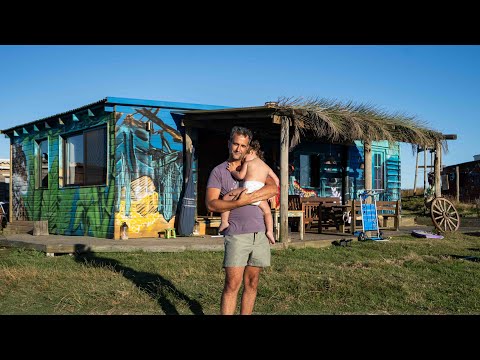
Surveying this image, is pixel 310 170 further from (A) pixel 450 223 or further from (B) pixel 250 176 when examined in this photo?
(B) pixel 250 176

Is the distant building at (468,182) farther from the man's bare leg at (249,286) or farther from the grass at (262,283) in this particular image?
the man's bare leg at (249,286)

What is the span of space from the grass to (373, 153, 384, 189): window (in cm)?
815

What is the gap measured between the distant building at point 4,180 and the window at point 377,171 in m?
14.9

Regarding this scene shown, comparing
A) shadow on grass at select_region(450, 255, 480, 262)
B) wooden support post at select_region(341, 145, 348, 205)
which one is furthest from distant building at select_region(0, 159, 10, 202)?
shadow on grass at select_region(450, 255, 480, 262)

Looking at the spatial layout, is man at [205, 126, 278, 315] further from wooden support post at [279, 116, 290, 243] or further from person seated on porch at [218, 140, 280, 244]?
wooden support post at [279, 116, 290, 243]

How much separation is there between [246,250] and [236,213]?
312mm

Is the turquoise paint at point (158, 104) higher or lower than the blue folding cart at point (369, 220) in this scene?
higher

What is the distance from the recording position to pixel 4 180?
22.0 m

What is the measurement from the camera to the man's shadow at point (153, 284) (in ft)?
18.0

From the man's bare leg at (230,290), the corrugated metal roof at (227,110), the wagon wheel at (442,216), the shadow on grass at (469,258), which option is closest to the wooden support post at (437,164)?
the wagon wheel at (442,216)

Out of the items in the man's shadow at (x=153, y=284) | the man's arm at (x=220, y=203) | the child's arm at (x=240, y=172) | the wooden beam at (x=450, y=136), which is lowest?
the man's shadow at (x=153, y=284)

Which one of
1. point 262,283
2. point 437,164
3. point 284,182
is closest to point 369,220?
point 284,182

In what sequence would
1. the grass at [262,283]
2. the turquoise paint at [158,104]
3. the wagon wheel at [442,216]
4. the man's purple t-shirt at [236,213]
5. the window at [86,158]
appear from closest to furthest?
the man's purple t-shirt at [236,213], the grass at [262,283], the turquoise paint at [158,104], the window at [86,158], the wagon wheel at [442,216]
